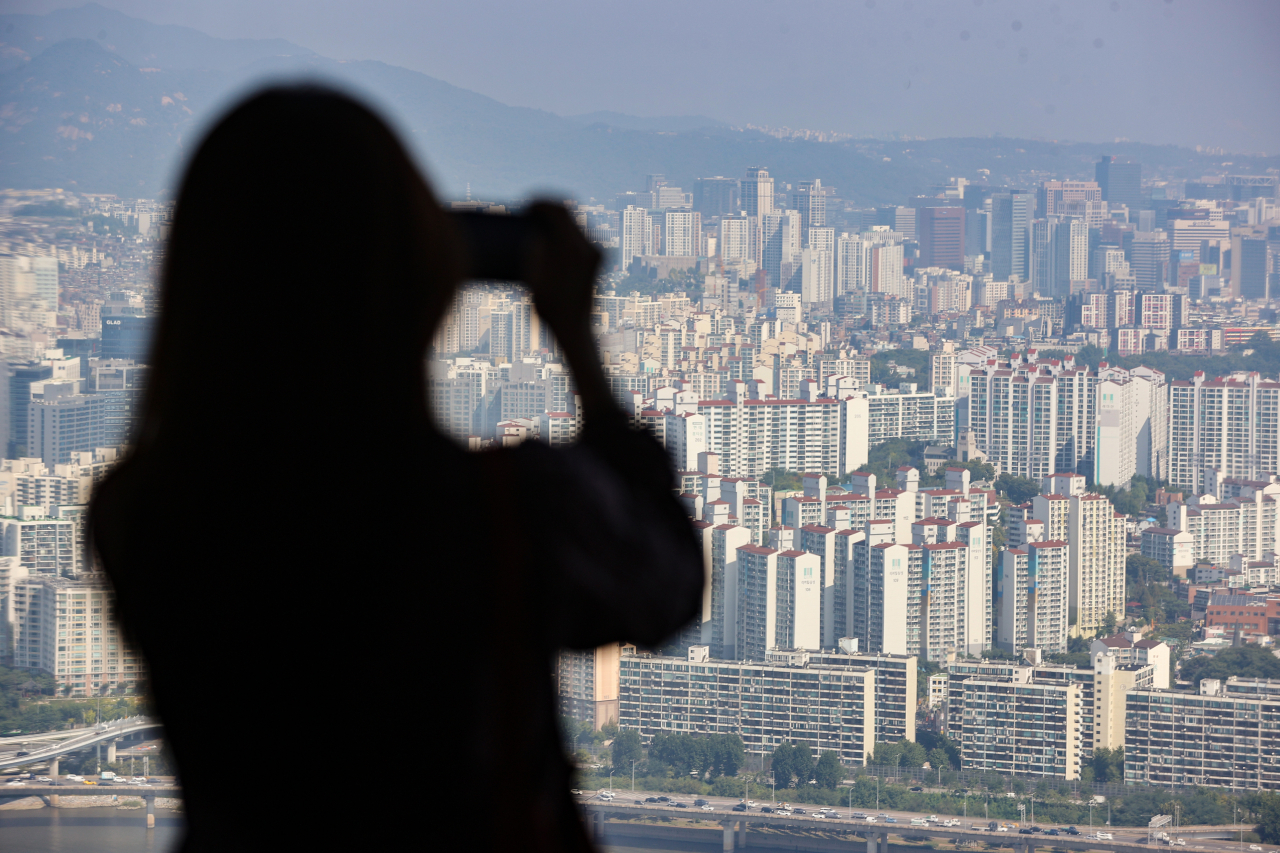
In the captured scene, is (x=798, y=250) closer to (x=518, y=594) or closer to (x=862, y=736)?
(x=862, y=736)

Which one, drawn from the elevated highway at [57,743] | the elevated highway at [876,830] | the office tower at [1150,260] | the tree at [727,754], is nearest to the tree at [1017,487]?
the elevated highway at [876,830]

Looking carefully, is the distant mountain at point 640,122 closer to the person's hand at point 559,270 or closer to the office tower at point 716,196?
the office tower at point 716,196

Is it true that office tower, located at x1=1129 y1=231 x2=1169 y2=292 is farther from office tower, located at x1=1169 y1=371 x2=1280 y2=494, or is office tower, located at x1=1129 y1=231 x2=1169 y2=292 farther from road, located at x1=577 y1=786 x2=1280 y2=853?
road, located at x1=577 y1=786 x2=1280 y2=853

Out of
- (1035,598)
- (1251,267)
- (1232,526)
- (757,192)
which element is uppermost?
(757,192)

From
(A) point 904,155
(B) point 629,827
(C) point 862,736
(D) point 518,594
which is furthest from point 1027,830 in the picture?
(A) point 904,155

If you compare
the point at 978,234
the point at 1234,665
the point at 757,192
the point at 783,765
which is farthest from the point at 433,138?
the point at 1234,665

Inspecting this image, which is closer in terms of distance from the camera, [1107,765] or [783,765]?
[783,765]

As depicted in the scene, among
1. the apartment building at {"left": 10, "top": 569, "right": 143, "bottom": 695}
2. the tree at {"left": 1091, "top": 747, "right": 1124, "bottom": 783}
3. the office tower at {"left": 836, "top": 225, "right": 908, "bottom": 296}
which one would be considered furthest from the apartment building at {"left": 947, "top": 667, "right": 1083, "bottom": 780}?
the office tower at {"left": 836, "top": 225, "right": 908, "bottom": 296}

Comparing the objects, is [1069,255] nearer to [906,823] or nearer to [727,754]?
[906,823]
